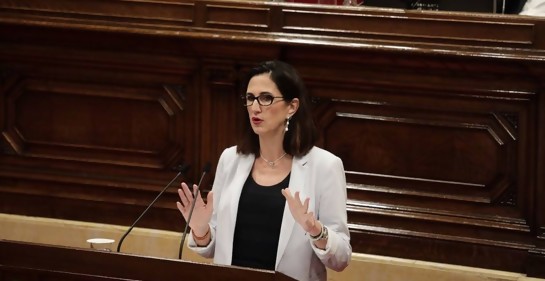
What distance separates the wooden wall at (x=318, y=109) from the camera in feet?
14.9

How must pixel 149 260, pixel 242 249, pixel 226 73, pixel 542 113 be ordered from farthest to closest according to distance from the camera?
pixel 226 73
pixel 542 113
pixel 242 249
pixel 149 260

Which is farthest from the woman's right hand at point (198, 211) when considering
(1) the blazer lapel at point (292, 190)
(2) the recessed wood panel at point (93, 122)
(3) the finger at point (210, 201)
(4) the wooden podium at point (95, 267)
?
(2) the recessed wood panel at point (93, 122)

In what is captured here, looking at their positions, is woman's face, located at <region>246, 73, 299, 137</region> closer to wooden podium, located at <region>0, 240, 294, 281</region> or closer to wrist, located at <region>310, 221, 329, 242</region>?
wrist, located at <region>310, 221, 329, 242</region>

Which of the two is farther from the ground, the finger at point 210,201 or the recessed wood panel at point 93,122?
the recessed wood panel at point 93,122

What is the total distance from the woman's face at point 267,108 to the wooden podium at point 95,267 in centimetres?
71

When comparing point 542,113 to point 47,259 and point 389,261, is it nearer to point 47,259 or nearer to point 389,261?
point 389,261

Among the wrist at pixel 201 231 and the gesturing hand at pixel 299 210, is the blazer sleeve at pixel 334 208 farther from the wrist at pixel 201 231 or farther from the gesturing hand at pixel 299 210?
the wrist at pixel 201 231

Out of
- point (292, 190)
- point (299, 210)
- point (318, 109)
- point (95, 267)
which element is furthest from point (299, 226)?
point (318, 109)

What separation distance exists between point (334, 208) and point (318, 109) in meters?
1.32

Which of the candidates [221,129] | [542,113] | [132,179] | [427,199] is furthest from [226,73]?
[542,113]

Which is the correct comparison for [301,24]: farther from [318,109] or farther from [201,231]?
[201,231]

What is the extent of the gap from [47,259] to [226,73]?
2012 millimetres

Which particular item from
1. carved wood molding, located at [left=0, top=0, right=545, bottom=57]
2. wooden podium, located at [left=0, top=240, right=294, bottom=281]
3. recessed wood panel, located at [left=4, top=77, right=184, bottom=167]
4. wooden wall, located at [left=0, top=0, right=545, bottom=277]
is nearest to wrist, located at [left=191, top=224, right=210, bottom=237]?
wooden podium, located at [left=0, top=240, right=294, bottom=281]

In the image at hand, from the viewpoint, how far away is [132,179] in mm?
5047
